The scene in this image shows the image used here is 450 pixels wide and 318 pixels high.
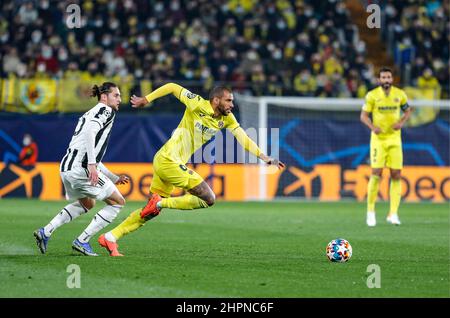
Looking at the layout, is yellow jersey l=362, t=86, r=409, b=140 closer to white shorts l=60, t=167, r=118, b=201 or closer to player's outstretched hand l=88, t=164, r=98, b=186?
white shorts l=60, t=167, r=118, b=201

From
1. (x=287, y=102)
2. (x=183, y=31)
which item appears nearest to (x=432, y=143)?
(x=287, y=102)

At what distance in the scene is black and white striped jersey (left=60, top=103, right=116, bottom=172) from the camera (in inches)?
415

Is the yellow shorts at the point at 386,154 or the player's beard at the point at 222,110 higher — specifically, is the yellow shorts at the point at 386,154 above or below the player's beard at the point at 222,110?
below

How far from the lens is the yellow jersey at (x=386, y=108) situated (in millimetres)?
16344

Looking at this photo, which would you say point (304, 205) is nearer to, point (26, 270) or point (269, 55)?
point (269, 55)

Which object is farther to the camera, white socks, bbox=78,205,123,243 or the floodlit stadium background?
the floodlit stadium background

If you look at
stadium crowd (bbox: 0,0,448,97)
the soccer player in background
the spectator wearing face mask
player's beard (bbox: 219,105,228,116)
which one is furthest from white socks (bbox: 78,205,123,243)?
stadium crowd (bbox: 0,0,448,97)

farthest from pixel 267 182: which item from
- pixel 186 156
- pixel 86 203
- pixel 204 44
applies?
pixel 86 203

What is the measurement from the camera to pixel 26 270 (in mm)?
9320

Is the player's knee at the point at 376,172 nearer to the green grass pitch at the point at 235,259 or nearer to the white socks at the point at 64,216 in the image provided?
the green grass pitch at the point at 235,259

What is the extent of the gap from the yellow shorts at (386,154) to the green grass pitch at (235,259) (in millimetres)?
1019

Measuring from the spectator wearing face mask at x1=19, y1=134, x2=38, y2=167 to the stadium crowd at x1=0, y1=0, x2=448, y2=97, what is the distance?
1827 mm

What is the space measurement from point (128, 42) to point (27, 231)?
1506 cm

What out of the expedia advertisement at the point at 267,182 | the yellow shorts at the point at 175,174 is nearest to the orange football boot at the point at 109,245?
the yellow shorts at the point at 175,174
